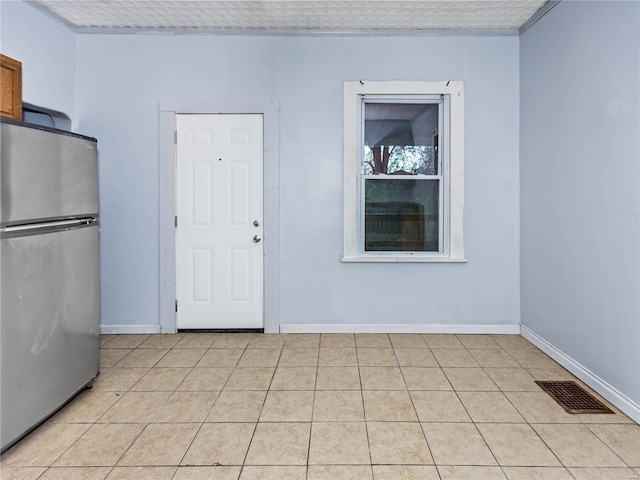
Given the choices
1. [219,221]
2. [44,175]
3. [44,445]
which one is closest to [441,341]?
[219,221]

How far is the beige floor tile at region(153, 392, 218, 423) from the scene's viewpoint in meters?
2.25

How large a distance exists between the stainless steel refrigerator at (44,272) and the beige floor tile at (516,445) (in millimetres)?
2347

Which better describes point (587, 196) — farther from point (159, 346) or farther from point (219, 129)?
point (159, 346)

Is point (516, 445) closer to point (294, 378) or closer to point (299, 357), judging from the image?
point (294, 378)

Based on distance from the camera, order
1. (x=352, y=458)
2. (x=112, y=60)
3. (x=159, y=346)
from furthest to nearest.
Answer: (x=112, y=60) → (x=159, y=346) → (x=352, y=458)

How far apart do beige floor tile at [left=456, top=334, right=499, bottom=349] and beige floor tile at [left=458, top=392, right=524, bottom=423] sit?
0.92 metres

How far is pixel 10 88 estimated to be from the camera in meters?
2.60

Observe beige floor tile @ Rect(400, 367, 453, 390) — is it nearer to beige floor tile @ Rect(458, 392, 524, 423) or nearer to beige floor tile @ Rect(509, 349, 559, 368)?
beige floor tile @ Rect(458, 392, 524, 423)

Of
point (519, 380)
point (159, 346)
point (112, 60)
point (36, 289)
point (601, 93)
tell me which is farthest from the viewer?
point (112, 60)

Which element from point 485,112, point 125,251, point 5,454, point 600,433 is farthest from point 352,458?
point 485,112

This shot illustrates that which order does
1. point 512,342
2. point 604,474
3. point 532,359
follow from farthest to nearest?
point 512,342 → point 532,359 → point 604,474

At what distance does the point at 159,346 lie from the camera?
3430mm

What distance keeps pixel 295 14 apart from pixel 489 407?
3313mm

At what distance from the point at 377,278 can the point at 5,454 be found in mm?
2855
